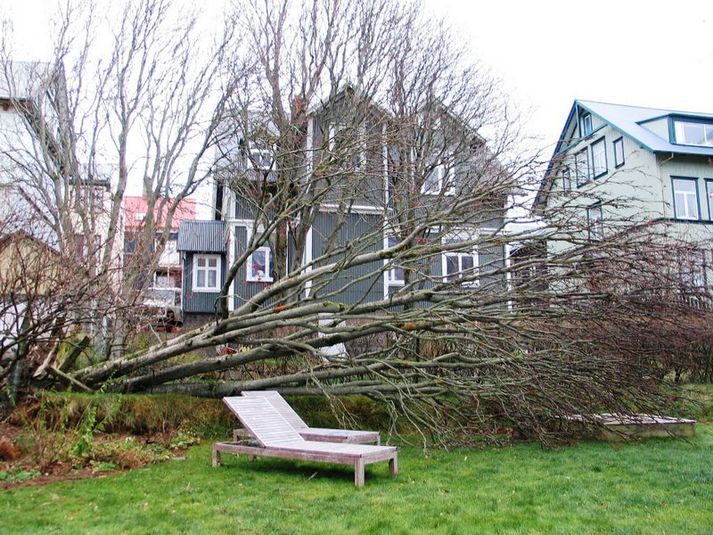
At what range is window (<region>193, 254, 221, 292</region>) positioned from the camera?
2511 cm

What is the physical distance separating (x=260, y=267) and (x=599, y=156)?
1562 centimetres

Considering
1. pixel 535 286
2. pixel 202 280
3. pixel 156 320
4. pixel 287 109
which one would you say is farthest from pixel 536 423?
pixel 202 280

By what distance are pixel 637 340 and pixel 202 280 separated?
60.1 feet

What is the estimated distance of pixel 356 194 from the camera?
1203 centimetres

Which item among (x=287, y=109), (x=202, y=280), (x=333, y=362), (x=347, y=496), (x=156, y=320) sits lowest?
(x=347, y=496)

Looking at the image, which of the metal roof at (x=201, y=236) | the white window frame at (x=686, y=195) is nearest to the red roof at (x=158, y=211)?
the metal roof at (x=201, y=236)

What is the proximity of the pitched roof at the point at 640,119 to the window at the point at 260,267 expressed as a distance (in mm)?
14377

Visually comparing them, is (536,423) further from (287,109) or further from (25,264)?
(287,109)

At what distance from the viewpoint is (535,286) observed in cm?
991

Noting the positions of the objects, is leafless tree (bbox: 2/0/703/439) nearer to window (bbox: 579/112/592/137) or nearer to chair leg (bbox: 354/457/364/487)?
chair leg (bbox: 354/457/364/487)

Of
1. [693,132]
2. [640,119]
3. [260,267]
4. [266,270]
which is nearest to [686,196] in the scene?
[693,132]

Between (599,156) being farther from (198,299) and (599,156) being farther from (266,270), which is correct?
(198,299)

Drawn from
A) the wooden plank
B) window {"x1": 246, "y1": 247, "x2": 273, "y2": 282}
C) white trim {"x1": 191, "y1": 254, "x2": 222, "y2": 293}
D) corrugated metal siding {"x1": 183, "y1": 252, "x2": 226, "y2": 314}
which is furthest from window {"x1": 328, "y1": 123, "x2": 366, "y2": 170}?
white trim {"x1": 191, "y1": 254, "x2": 222, "y2": 293}

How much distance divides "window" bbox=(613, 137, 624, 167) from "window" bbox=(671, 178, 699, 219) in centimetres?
208
